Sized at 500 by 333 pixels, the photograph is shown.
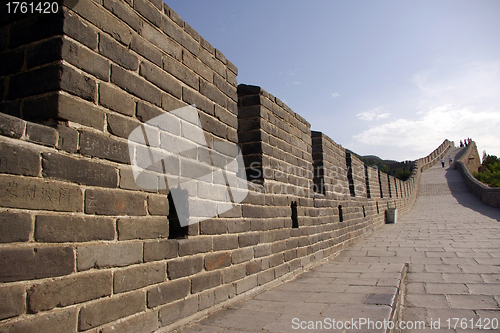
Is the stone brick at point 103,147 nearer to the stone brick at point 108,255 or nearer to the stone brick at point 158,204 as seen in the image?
the stone brick at point 158,204

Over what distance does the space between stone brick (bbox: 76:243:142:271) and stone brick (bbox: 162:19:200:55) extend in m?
1.56

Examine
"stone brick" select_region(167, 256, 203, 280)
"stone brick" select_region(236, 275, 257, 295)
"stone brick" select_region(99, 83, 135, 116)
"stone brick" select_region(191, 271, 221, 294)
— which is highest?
"stone brick" select_region(99, 83, 135, 116)

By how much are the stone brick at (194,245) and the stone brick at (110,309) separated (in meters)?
0.46

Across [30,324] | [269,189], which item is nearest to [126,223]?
[30,324]

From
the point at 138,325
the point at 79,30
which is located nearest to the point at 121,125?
the point at 79,30

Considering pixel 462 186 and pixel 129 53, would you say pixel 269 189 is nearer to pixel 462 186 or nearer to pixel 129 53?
pixel 129 53

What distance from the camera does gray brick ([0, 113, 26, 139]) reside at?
1.35 meters

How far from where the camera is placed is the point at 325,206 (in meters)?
5.73

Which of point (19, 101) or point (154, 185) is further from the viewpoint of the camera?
point (154, 185)

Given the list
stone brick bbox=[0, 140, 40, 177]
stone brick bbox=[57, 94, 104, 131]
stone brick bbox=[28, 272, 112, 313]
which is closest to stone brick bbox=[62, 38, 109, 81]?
stone brick bbox=[57, 94, 104, 131]

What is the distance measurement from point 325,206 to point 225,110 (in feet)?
10.8

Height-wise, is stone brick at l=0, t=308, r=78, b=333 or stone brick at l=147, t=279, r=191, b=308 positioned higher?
stone brick at l=0, t=308, r=78, b=333

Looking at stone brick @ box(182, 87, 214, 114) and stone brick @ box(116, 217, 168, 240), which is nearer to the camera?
stone brick @ box(116, 217, 168, 240)

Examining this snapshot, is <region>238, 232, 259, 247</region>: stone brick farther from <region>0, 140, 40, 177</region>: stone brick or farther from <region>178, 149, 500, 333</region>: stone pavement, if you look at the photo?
<region>0, 140, 40, 177</region>: stone brick
